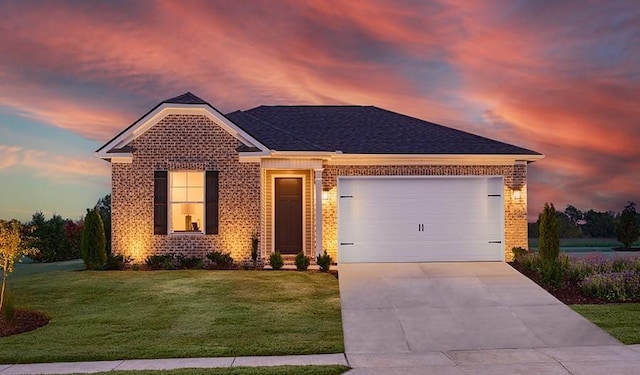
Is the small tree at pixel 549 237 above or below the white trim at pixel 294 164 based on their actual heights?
below

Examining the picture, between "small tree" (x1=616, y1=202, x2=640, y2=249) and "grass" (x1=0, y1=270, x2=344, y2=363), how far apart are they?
69.1 feet

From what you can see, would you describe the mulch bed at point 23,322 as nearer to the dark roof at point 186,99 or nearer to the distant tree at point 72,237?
the dark roof at point 186,99

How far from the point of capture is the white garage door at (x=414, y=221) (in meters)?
18.2

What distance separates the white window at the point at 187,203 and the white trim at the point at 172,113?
159 centimetres

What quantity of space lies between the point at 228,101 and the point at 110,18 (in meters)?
6.52

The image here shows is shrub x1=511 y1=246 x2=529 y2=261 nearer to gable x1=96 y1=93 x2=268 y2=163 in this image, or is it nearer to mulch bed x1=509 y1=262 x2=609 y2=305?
mulch bed x1=509 y1=262 x2=609 y2=305

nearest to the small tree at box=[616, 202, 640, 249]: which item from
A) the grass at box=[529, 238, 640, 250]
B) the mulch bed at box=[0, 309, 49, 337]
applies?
the grass at box=[529, 238, 640, 250]

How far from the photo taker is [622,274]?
46.6 ft

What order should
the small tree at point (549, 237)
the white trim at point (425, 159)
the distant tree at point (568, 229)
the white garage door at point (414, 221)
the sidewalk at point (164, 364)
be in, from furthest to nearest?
the distant tree at point (568, 229) → the white garage door at point (414, 221) → the white trim at point (425, 159) → the small tree at point (549, 237) → the sidewalk at point (164, 364)

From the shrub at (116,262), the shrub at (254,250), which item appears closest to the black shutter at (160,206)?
the shrub at (116,262)

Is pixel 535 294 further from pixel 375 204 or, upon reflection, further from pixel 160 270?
pixel 160 270

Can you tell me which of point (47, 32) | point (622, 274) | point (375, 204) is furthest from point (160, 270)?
point (622, 274)

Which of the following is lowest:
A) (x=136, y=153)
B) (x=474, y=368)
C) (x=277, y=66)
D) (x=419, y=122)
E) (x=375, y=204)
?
(x=474, y=368)

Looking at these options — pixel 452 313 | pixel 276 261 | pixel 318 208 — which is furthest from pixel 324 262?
pixel 452 313
